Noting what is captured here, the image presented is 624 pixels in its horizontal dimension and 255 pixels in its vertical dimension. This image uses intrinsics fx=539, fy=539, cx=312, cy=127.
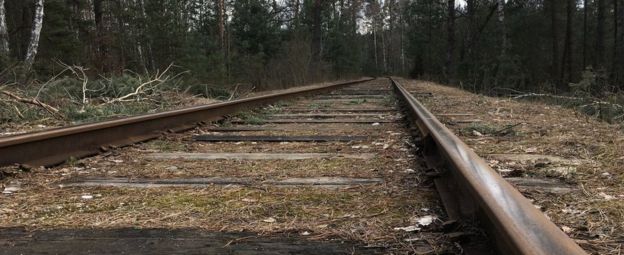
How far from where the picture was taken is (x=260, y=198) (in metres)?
2.85

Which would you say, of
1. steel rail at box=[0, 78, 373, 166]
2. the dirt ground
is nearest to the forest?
steel rail at box=[0, 78, 373, 166]

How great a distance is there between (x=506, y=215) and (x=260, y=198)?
59.6 inches

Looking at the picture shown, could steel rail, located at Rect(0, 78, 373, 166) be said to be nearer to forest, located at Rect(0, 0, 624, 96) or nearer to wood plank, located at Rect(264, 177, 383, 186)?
wood plank, located at Rect(264, 177, 383, 186)

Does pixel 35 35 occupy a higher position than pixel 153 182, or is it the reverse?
pixel 35 35

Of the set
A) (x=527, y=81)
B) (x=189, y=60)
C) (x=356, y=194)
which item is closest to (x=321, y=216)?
(x=356, y=194)

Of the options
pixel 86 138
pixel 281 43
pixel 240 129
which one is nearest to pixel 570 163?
pixel 86 138

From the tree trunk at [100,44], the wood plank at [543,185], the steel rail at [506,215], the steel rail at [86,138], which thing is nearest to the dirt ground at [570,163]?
the wood plank at [543,185]

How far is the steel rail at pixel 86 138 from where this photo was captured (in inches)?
139

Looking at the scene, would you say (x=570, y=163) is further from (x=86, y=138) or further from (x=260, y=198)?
(x=86, y=138)

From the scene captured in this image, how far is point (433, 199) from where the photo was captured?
2707 mm

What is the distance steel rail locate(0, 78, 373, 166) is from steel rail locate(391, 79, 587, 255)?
8.96ft

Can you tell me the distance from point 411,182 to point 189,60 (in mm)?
21099

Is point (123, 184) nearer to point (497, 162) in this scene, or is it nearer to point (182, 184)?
point (182, 184)

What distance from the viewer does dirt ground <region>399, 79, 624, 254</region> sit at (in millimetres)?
2148
